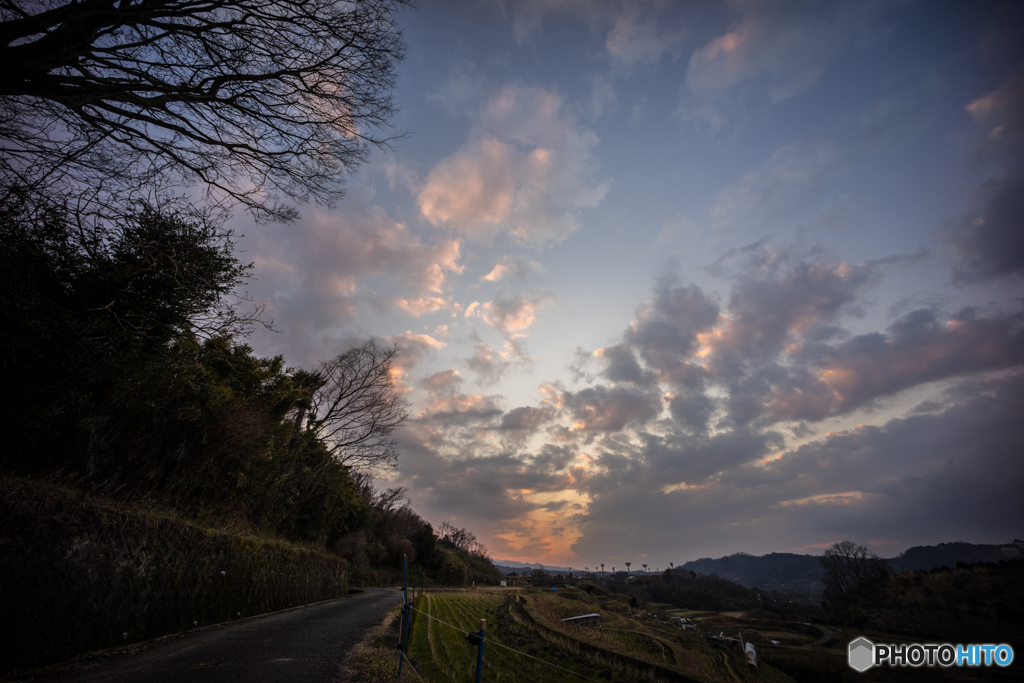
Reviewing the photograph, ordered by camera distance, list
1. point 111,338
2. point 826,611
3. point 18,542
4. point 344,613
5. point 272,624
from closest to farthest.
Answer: point 18,542
point 111,338
point 272,624
point 344,613
point 826,611

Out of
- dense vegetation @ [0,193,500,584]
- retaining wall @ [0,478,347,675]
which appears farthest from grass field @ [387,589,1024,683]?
dense vegetation @ [0,193,500,584]

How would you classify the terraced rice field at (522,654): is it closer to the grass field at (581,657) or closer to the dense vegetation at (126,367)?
the grass field at (581,657)

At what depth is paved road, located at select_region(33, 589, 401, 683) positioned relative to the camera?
548 cm

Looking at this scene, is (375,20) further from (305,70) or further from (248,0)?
(248,0)

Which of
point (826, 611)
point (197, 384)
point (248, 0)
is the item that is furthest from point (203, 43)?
point (826, 611)

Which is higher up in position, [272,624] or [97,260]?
[97,260]

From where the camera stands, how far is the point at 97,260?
6.87m

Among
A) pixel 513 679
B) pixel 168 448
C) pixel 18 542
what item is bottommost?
pixel 513 679

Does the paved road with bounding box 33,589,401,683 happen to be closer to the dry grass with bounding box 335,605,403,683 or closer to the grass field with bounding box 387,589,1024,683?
the dry grass with bounding box 335,605,403,683

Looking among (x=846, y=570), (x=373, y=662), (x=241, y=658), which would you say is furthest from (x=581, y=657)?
(x=846, y=570)

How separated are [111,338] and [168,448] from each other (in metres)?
4.34

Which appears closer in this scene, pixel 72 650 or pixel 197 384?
pixel 72 650

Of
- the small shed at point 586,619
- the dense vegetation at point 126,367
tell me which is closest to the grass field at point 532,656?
the small shed at point 586,619

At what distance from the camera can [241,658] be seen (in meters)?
6.74
